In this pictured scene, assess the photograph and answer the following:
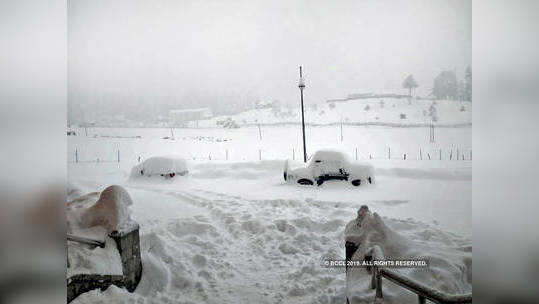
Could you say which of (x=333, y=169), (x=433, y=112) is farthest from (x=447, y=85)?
(x=333, y=169)

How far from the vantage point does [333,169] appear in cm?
323

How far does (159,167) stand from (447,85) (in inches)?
102

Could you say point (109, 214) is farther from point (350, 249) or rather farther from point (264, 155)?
point (350, 249)

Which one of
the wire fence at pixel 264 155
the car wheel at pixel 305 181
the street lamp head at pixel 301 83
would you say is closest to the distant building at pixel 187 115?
the wire fence at pixel 264 155

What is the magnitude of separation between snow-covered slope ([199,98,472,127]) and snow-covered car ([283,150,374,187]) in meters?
0.31

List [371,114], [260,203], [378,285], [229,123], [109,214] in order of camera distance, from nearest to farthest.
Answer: [378,285] → [109,214] → [371,114] → [260,203] → [229,123]

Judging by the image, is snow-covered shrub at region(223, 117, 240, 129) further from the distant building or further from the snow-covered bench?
the snow-covered bench

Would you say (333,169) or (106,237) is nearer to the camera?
(106,237)

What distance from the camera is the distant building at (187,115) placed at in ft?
11.0

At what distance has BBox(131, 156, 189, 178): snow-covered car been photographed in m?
3.31

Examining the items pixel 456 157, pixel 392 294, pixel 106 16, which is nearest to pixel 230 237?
pixel 392 294

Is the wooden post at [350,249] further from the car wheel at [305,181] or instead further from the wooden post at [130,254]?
the wooden post at [130,254]

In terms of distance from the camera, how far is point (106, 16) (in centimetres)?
312

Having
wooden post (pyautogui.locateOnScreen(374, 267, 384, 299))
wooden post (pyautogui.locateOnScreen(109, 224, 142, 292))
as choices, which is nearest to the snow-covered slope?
wooden post (pyautogui.locateOnScreen(109, 224, 142, 292))
